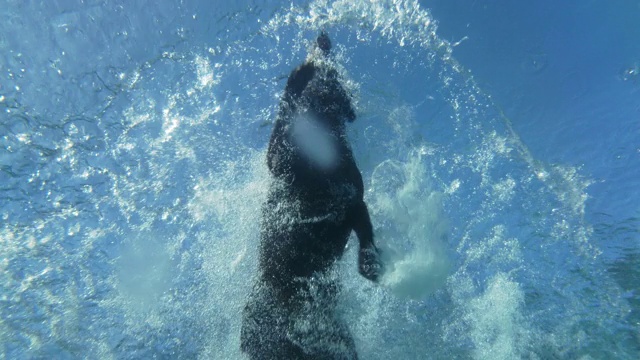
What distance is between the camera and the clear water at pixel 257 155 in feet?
21.6

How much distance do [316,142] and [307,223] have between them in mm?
871

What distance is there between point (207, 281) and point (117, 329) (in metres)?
3.42

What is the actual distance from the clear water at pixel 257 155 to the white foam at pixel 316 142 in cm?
160

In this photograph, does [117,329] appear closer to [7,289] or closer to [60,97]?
[7,289]

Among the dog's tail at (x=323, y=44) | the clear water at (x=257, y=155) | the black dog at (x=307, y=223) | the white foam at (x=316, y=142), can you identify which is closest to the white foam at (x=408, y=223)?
the clear water at (x=257, y=155)

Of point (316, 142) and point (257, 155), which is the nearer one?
point (316, 142)

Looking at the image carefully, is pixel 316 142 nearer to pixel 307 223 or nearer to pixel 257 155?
pixel 307 223

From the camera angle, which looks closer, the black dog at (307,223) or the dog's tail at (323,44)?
the black dog at (307,223)

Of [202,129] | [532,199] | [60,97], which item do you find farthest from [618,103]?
[60,97]

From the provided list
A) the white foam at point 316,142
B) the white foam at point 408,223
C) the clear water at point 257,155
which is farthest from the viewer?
the white foam at point 408,223

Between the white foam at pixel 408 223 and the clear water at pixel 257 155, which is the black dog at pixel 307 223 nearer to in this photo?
the clear water at pixel 257 155

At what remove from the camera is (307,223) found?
13.1ft

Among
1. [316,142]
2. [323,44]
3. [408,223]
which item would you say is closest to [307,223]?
[316,142]

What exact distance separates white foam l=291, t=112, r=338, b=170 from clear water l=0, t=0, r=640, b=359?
1.60 metres
